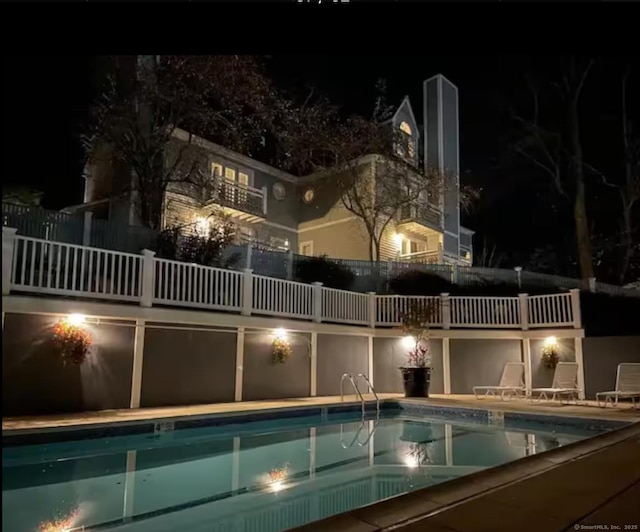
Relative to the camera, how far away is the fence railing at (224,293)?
24.7 feet

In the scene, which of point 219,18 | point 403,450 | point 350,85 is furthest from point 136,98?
point 219,18

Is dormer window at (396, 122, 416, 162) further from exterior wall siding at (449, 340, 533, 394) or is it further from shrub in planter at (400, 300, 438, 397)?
exterior wall siding at (449, 340, 533, 394)

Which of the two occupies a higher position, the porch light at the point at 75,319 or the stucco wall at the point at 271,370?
the porch light at the point at 75,319

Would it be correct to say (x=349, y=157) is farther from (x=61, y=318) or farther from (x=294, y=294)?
(x=61, y=318)

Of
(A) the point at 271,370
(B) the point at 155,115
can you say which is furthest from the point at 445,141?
(A) the point at 271,370

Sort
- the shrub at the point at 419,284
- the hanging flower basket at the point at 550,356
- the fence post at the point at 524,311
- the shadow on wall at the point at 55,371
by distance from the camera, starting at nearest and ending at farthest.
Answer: the shadow on wall at the point at 55,371 < the hanging flower basket at the point at 550,356 < the fence post at the point at 524,311 < the shrub at the point at 419,284

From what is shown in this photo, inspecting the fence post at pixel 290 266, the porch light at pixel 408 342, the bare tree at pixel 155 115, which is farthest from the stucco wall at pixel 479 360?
the bare tree at pixel 155 115

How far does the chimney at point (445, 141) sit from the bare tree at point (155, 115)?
8830 mm

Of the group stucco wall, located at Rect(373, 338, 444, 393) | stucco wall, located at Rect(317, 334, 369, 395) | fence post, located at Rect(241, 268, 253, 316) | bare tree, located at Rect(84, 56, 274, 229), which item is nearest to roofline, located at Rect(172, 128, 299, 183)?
bare tree, located at Rect(84, 56, 274, 229)

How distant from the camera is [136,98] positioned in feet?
43.7

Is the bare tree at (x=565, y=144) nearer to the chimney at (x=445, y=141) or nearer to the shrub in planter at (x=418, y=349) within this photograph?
the chimney at (x=445, y=141)

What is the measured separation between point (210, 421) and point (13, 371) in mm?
2807

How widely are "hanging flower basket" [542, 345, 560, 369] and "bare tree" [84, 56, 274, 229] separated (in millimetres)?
9840

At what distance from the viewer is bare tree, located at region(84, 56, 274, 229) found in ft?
43.3
